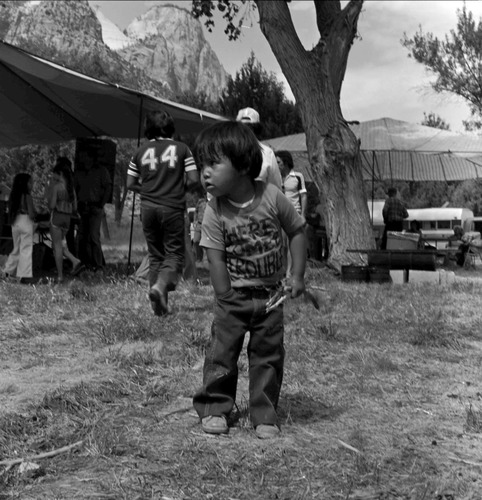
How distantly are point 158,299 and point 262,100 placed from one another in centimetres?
3676

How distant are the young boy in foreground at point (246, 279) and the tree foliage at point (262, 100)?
121 feet

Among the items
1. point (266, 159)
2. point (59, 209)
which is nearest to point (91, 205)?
point (59, 209)

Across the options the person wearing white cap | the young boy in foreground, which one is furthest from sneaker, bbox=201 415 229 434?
the person wearing white cap

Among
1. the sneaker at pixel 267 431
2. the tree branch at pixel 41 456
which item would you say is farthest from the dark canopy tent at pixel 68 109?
the tree branch at pixel 41 456

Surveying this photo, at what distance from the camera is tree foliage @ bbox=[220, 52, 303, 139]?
41094mm

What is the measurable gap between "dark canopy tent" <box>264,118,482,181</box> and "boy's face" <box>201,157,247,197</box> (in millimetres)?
13739

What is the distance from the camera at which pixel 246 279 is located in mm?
3570

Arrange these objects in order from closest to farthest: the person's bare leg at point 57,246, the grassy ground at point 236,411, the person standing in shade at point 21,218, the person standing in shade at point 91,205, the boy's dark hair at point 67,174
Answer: the grassy ground at point 236,411
the person standing in shade at point 21,218
the person's bare leg at point 57,246
the boy's dark hair at point 67,174
the person standing in shade at point 91,205

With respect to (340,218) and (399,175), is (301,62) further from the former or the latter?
(399,175)

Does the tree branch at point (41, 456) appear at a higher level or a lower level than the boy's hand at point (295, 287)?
lower

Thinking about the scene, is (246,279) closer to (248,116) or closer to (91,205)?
(248,116)

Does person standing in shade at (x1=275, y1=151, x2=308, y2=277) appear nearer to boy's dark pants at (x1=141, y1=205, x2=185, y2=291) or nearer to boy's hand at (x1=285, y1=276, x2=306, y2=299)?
boy's dark pants at (x1=141, y1=205, x2=185, y2=291)

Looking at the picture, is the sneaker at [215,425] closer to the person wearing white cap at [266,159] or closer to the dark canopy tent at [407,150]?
the person wearing white cap at [266,159]

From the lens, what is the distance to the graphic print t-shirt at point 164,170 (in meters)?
7.15
